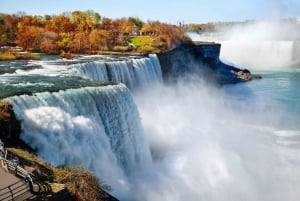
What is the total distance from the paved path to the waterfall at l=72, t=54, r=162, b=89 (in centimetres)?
1361

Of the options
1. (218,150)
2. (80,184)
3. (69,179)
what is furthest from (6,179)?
(218,150)

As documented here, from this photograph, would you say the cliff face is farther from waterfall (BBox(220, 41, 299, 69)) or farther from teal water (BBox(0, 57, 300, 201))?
waterfall (BBox(220, 41, 299, 69))

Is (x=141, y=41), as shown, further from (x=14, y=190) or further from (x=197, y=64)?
(x=14, y=190)

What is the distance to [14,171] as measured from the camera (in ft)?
27.2

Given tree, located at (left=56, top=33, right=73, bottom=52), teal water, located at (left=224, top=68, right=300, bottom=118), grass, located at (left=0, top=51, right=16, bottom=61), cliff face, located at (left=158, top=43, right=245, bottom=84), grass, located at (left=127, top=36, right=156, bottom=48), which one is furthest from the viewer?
grass, located at (left=127, top=36, right=156, bottom=48)

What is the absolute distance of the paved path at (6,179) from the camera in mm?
7891

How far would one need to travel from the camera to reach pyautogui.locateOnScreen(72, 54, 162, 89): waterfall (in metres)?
23.4

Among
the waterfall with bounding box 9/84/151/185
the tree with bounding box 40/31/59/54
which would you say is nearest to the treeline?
the tree with bounding box 40/31/59/54

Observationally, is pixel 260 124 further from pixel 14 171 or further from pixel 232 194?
pixel 14 171

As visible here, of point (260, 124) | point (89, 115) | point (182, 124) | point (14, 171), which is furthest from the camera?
point (260, 124)

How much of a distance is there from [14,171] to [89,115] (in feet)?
20.0

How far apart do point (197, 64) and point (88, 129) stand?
99.8 ft

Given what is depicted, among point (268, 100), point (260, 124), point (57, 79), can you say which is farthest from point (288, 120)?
point (57, 79)

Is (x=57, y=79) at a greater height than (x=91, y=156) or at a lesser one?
greater
